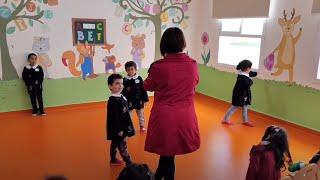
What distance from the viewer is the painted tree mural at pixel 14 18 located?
4.43 meters

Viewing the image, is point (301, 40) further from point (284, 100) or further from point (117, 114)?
point (117, 114)

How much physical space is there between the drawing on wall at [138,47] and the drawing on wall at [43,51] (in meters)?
1.47

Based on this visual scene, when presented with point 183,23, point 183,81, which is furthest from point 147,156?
point 183,23

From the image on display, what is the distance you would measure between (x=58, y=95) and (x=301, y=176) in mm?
4076

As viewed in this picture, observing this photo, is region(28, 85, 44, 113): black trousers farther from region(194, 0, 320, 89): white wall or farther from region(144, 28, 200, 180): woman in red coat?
region(194, 0, 320, 89): white wall

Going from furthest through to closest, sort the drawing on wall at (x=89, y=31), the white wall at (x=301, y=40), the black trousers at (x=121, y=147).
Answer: the drawing on wall at (x=89, y=31) < the white wall at (x=301, y=40) < the black trousers at (x=121, y=147)

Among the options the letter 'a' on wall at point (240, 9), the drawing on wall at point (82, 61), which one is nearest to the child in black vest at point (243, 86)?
the letter 'a' on wall at point (240, 9)

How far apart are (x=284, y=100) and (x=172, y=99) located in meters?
2.88

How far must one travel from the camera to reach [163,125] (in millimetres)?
2123

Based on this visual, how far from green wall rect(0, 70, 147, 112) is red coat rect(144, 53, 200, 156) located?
10.5 feet

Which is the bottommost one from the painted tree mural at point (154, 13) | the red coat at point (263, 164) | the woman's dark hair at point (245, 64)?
the red coat at point (263, 164)

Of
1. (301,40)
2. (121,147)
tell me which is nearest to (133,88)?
(121,147)

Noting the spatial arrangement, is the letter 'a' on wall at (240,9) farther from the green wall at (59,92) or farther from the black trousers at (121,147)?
the black trousers at (121,147)

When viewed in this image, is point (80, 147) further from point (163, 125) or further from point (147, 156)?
point (163, 125)
